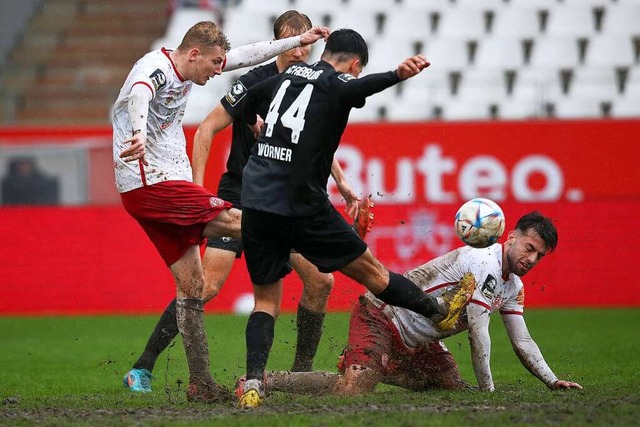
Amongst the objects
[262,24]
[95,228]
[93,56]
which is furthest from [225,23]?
[95,228]

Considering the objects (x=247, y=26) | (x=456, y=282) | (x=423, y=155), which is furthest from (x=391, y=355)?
(x=247, y=26)

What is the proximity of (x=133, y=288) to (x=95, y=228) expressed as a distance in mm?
1024

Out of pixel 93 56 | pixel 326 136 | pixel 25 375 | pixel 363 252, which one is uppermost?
pixel 93 56

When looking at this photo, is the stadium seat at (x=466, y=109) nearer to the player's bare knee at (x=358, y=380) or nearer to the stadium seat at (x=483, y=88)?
the stadium seat at (x=483, y=88)

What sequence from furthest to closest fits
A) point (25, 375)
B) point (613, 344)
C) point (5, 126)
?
point (5, 126), point (613, 344), point (25, 375)

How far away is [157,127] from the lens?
285 inches

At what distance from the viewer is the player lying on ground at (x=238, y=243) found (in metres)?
7.87

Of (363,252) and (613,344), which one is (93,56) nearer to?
(613,344)

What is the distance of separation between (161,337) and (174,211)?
1.39 m

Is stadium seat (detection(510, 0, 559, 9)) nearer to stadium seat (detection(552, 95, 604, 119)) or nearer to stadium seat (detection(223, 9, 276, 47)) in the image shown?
stadium seat (detection(552, 95, 604, 119))

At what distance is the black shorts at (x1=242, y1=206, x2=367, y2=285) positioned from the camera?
21.7 ft

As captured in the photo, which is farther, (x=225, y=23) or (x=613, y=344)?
(x=225, y=23)

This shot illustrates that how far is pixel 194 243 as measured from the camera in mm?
7254

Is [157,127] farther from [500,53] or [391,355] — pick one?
[500,53]
